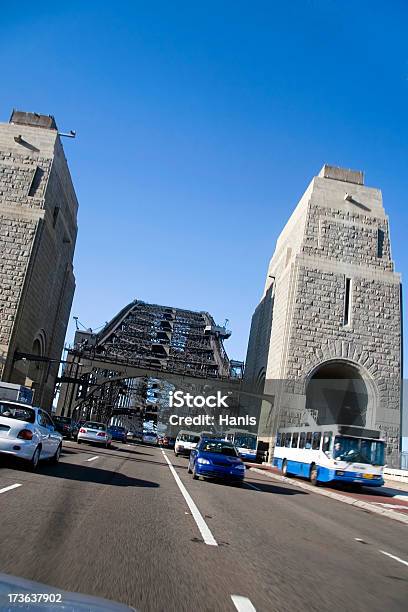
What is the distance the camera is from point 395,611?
4871 mm

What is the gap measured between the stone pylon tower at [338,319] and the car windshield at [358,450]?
49.1 feet

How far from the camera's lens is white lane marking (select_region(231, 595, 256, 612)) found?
14.4ft

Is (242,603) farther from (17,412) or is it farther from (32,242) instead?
(32,242)

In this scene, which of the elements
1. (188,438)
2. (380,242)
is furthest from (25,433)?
(380,242)

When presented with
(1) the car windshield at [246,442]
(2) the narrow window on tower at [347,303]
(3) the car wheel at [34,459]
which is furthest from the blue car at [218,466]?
(2) the narrow window on tower at [347,303]

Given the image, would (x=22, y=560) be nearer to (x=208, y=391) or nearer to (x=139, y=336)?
(x=208, y=391)

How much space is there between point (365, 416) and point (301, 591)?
39011 millimetres

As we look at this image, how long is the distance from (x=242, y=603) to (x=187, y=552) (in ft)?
6.20

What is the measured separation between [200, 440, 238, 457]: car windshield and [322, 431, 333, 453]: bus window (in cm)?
621

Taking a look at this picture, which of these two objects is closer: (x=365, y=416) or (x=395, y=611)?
(x=395, y=611)

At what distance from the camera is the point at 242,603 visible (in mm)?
4574

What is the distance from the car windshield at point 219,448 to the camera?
18453 mm

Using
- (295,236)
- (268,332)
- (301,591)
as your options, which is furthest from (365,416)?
(301,591)

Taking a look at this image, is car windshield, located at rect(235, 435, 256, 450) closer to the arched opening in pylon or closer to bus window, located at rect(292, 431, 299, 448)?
the arched opening in pylon
